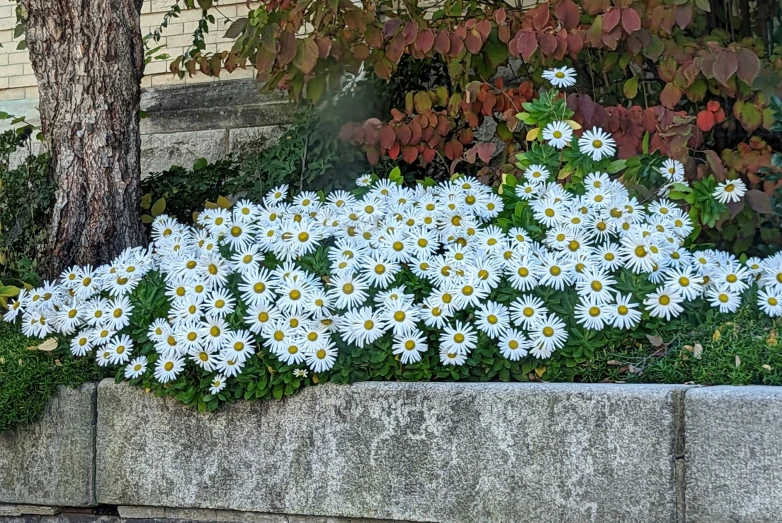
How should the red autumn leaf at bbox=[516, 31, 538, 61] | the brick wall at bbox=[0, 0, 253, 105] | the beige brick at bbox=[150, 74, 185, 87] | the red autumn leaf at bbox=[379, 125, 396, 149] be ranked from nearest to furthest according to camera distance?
1. the red autumn leaf at bbox=[516, 31, 538, 61]
2. the red autumn leaf at bbox=[379, 125, 396, 149]
3. the brick wall at bbox=[0, 0, 253, 105]
4. the beige brick at bbox=[150, 74, 185, 87]

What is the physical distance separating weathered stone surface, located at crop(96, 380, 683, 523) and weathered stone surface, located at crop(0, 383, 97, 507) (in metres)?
0.06

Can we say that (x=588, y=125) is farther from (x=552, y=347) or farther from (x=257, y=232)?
(x=257, y=232)

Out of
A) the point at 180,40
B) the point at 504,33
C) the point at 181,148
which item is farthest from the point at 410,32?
the point at 180,40

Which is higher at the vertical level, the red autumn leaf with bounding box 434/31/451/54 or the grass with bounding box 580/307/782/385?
the red autumn leaf with bounding box 434/31/451/54

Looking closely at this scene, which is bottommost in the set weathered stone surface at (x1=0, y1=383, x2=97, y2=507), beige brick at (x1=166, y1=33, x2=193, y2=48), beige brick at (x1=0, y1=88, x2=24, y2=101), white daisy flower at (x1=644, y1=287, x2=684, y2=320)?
weathered stone surface at (x1=0, y1=383, x2=97, y2=507)

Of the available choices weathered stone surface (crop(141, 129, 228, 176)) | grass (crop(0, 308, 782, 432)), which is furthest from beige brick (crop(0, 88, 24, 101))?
grass (crop(0, 308, 782, 432))

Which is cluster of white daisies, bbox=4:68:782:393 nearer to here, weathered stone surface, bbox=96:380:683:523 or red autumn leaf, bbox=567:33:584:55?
weathered stone surface, bbox=96:380:683:523

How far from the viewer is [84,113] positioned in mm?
3924

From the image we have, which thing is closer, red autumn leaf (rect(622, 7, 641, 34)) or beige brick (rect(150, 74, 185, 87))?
red autumn leaf (rect(622, 7, 641, 34))

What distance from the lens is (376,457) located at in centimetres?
288

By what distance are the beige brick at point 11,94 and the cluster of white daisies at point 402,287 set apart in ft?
13.2

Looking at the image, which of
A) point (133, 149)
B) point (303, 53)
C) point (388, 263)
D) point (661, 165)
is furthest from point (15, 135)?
point (661, 165)

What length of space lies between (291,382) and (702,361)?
139cm

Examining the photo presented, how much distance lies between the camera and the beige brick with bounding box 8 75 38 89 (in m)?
6.89
